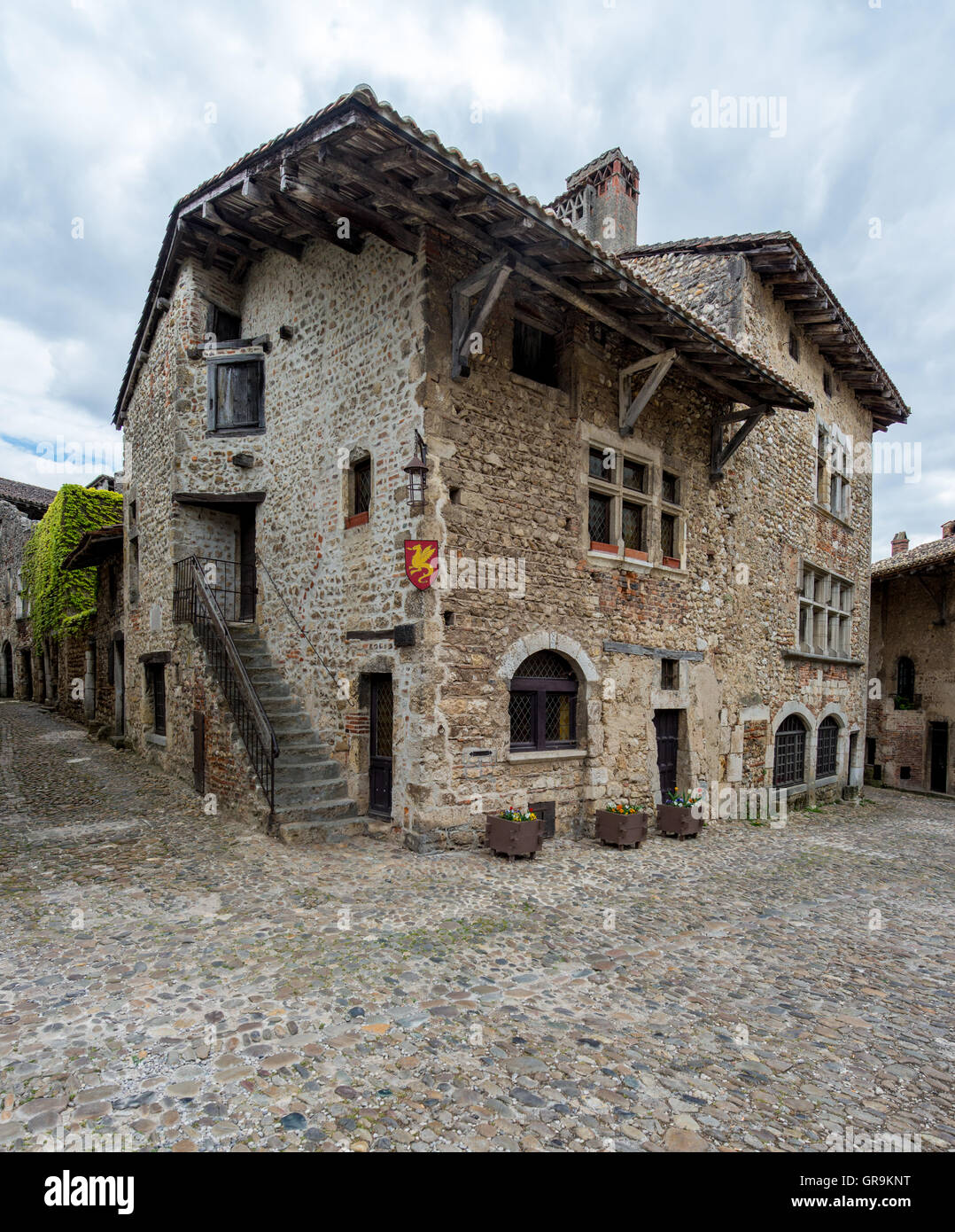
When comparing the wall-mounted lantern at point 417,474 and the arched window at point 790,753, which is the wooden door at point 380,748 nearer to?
the wall-mounted lantern at point 417,474

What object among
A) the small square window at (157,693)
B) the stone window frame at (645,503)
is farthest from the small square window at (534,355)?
the small square window at (157,693)

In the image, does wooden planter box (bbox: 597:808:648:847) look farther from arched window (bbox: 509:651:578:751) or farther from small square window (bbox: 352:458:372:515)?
small square window (bbox: 352:458:372:515)

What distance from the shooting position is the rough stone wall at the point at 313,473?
758 centimetres

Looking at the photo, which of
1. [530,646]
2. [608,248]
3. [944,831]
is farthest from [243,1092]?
[608,248]

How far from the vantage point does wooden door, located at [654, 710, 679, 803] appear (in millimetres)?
10062

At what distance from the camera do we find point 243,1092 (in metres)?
3.04

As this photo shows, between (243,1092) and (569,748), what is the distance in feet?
19.5

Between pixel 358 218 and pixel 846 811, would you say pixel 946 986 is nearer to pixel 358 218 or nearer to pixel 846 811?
pixel 358 218

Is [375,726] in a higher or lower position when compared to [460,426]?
lower

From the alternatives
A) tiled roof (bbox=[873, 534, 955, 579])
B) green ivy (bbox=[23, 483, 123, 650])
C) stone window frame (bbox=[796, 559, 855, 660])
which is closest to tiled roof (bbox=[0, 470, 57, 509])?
green ivy (bbox=[23, 483, 123, 650])

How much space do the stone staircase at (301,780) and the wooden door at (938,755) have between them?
18.1 meters

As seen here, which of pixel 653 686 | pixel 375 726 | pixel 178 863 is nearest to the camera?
pixel 178 863

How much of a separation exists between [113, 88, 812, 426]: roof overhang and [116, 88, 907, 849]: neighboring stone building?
0.11 ft

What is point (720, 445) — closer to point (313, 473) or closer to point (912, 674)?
point (313, 473)
